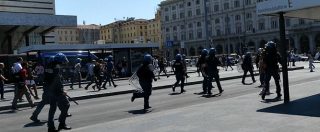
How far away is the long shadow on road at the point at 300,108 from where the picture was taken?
383 inches

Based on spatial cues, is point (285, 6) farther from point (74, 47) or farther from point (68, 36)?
point (68, 36)

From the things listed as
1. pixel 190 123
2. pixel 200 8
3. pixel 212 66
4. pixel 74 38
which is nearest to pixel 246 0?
pixel 200 8

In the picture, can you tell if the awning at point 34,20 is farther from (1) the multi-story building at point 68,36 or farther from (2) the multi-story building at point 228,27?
(1) the multi-story building at point 68,36

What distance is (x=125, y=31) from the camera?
528 feet

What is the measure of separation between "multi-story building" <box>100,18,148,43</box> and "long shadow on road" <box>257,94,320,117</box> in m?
141

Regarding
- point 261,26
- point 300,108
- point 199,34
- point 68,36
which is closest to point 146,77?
point 300,108

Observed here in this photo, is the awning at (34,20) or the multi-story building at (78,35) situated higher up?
the multi-story building at (78,35)

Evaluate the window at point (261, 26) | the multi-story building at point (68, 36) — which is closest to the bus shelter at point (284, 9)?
the window at point (261, 26)

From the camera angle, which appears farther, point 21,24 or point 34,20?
point 34,20

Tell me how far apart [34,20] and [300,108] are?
35107 mm

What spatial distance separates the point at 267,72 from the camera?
13.3 metres

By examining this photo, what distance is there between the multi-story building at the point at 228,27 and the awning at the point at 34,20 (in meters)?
46.5

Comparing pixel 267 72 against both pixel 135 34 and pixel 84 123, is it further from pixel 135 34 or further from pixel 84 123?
pixel 135 34

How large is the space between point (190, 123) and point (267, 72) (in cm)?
474
